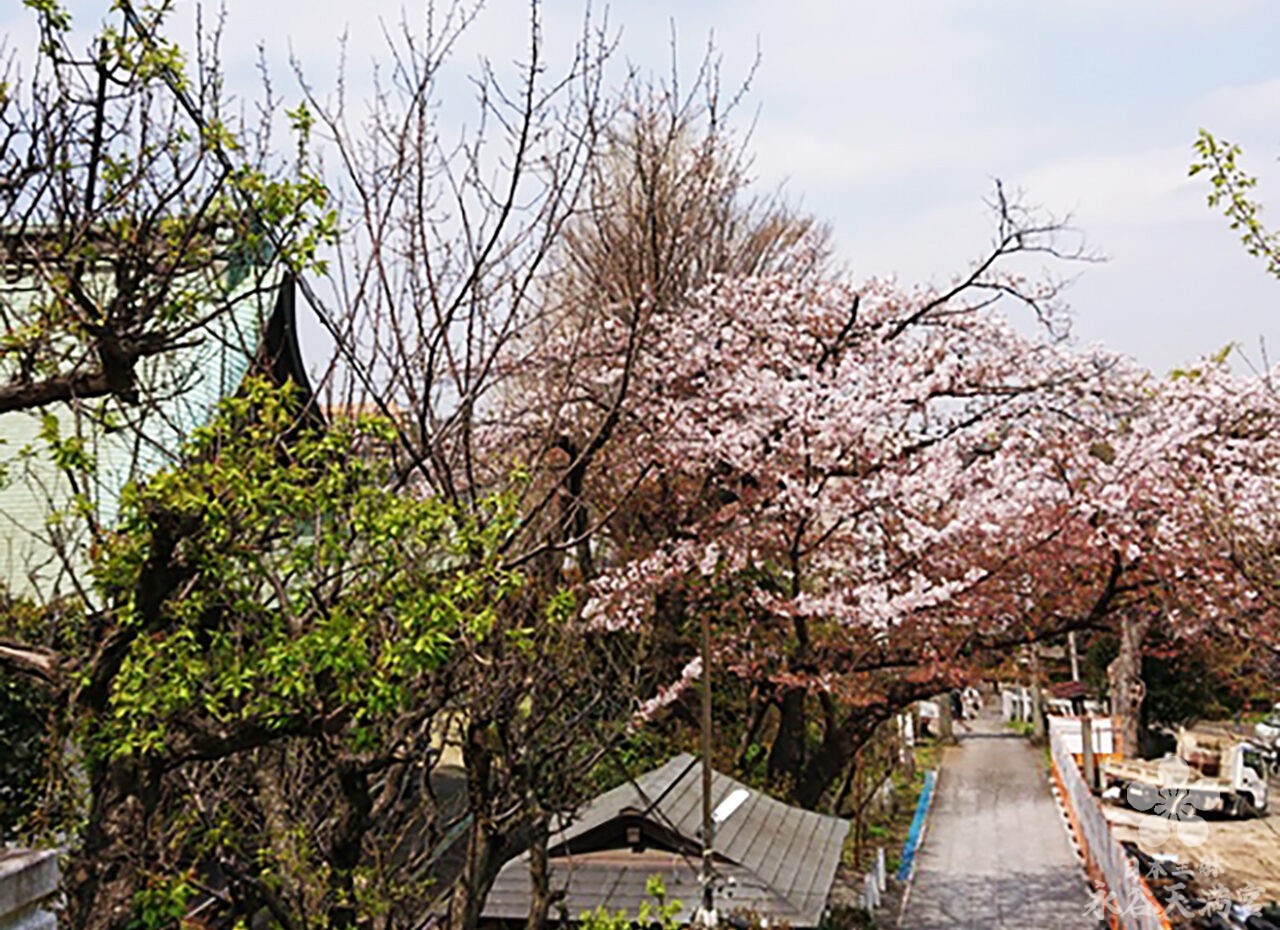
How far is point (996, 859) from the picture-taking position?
16625 millimetres

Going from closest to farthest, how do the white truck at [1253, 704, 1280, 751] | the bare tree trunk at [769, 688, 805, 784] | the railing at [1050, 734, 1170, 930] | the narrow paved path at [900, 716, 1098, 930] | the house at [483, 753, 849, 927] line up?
1. the house at [483, 753, 849, 927]
2. the railing at [1050, 734, 1170, 930]
3. the bare tree trunk at [769, 688, 805, 784]
4. the narrow paved path at [900, 716, 1098, 930]
5. the white truck at [1253, 704, 1280, 751]

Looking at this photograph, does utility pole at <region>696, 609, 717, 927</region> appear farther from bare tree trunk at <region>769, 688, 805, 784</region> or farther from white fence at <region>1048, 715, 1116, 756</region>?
white fence at <region>1048, 715, 1116, 756</region>

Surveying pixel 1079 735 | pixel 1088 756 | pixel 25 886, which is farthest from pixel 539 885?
pixel 1079 735

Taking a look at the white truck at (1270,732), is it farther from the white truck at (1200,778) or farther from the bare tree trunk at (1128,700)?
the bare tree trunk at (1128,700)

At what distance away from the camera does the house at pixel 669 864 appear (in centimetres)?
843

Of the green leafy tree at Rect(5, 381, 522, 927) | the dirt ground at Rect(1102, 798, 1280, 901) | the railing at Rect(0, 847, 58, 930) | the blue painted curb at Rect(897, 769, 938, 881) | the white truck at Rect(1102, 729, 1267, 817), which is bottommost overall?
the blue painted curb at Rect(897, 769, 938, 881)

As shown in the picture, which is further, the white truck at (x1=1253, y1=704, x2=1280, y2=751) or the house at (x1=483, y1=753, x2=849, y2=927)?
the white truck at (x1=1253, y1=704, x2=1280, y2=751)

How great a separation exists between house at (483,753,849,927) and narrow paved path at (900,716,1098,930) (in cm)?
480

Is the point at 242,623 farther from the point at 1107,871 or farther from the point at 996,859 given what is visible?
the point at 996,859

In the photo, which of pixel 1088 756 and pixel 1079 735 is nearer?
pixel 1088 756

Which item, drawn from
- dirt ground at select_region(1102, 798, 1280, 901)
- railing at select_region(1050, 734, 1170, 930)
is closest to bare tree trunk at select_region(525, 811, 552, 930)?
railing at select_region(1050, 734, 1170, 930)

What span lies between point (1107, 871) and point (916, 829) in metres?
6.46

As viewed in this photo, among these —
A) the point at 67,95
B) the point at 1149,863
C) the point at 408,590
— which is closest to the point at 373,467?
the point at 408,590

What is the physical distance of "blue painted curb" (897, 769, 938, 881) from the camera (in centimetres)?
1625
